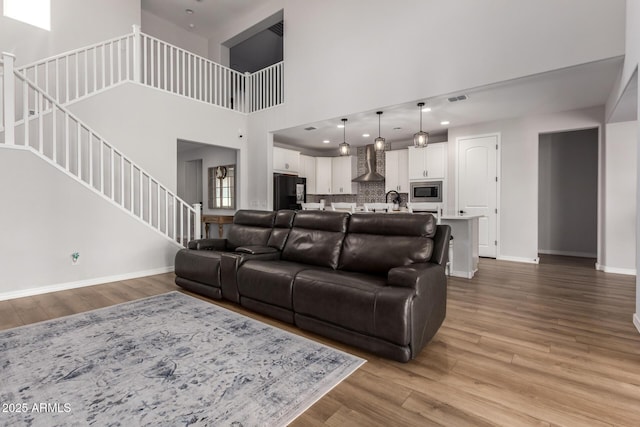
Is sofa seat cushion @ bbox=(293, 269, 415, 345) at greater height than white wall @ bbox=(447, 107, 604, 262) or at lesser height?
lesser

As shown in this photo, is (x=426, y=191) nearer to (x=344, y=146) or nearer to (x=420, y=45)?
(x=344, y=146)

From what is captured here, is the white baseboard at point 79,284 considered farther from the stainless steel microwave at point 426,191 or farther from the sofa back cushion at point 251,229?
the stainless steel microwave at point 426,191

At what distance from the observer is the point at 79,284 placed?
154 inches

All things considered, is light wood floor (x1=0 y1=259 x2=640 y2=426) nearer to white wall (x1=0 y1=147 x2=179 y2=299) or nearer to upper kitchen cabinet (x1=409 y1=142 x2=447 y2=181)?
white wall (x1=0 y1=147 x2=179 y2=299)

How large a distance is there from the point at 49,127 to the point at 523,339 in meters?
6.64

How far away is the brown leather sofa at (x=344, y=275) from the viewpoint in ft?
6.77

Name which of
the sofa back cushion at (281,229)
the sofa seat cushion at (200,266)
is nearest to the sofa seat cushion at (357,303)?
the sofa back cushion at (281,229)

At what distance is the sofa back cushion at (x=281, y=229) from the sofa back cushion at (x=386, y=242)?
2.82ft

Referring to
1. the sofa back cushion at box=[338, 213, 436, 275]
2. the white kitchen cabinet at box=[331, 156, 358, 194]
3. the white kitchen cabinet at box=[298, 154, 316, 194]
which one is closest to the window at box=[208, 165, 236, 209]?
the white kitchen cabinet at box=[298, 154, 316, 194]

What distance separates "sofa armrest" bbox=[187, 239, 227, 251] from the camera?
390cm

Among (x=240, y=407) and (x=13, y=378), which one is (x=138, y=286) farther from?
(x=240, y=407)

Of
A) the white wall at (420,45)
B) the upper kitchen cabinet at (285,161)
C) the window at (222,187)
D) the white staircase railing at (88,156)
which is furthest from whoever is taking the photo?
the window at (222,187)

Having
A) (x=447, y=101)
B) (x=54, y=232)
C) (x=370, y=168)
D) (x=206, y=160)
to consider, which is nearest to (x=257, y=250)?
(x=54, y=232)

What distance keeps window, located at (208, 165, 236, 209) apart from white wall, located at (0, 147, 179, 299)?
11.4 feet
